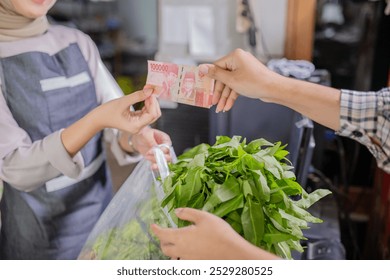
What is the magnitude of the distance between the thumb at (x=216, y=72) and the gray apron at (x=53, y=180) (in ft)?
1.02

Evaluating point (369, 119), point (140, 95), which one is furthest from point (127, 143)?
point (369, 119)

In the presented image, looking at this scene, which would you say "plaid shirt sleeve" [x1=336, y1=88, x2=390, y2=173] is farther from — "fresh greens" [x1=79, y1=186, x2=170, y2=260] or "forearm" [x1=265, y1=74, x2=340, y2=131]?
"fresh greens" [x1=79, y1=186, x2=170, y2=260]

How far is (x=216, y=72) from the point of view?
45.3 inches

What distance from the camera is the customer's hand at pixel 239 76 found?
1146 millimetres

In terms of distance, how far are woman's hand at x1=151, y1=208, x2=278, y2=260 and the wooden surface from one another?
33.2 inches

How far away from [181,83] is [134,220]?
1.12 feet

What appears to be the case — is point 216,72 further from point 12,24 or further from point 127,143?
point 12,24

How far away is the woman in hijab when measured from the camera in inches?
44.6

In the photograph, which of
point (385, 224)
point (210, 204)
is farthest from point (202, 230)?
point (385, 224)

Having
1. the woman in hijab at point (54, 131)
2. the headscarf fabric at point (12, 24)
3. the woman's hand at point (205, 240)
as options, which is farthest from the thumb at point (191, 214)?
the headscarf fabric at point (12, 24)

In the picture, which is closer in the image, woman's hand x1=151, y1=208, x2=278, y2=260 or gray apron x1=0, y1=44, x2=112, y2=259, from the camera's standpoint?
woman's hand x1=151, y1=208, x2=278, y2=260

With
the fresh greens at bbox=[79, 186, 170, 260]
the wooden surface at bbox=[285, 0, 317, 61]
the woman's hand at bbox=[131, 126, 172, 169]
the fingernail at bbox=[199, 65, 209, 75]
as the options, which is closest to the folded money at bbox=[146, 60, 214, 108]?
the fingernail at bbox=[199, 65, 209, 75]

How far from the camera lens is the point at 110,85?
1254 mm

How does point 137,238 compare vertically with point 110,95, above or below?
below
